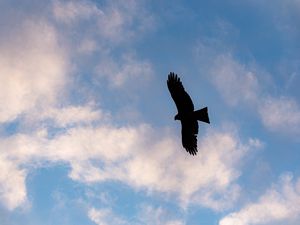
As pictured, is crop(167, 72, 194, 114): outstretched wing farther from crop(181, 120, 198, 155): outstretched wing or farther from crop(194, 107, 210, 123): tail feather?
crop(181, 120, 198, 155): outstretched wing

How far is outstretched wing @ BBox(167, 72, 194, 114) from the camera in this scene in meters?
25.7

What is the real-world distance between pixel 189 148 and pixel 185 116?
282 centimetres

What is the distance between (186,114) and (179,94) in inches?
58.8

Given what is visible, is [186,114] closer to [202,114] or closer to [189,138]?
[202,114]

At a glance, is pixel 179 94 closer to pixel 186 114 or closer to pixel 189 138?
pixel 186 114

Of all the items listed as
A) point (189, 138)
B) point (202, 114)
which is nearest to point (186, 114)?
point (202, 114)

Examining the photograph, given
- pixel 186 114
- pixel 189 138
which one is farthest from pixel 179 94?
pixel 189 138

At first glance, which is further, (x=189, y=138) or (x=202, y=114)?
(x=189, y=138)

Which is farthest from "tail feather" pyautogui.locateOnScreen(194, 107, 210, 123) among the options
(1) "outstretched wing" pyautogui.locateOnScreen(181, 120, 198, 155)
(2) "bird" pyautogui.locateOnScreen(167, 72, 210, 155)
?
(1) "outstretched wing" pyautogui.locateOnScreen(181, 120, 198, 155)

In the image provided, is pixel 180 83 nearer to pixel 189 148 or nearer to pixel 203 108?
pixel 203 108

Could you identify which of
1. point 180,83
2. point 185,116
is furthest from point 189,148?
point 180,83

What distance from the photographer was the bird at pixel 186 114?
25719 mm

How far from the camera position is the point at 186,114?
26.8m

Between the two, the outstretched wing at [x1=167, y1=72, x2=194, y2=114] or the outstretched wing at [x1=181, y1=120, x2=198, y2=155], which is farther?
the outstretched wing at [x1=181, y1=120, x2=198, y2=155]
